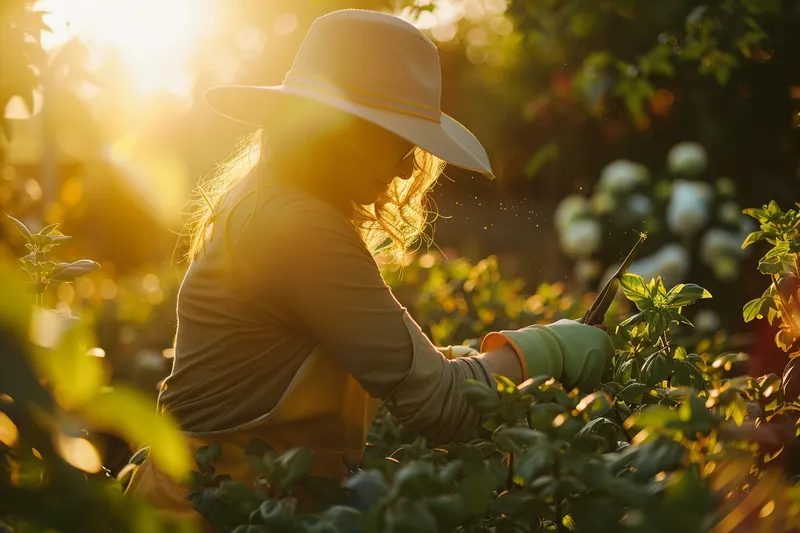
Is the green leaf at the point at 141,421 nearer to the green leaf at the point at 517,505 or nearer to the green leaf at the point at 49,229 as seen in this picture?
the green leaf at the point at 517,505

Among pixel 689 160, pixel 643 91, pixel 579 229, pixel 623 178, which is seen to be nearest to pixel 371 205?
pixel 643 91

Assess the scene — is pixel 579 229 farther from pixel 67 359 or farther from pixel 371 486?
pixel 67 359

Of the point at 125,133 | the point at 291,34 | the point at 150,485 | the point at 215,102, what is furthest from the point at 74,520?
the point at 291,34

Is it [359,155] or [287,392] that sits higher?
[359,155]

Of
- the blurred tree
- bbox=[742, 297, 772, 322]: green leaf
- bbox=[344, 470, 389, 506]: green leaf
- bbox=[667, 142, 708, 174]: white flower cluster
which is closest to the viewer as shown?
bbox=[344, 470, 389, 506]: green leaf

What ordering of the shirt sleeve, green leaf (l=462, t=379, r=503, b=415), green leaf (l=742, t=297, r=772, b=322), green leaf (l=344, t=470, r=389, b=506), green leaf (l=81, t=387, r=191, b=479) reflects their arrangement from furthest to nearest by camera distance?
green leaf (l=742, t=297, r=772, b=322) < the shirt sleeve < green leaf (l=462, t=379, r=503, b=415) < green leaf (l=344, t=470, r=389, b=506) < green leaf (l=81, t=387, r=191, b=479)

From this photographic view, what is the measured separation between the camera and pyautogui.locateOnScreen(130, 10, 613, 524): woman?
1.60 m

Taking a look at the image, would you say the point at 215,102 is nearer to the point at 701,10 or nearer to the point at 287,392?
the point at 287,392

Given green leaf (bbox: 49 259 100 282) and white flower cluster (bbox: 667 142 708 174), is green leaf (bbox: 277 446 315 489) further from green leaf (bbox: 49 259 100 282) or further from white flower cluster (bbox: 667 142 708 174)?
white flower cluster (bbox: 667 142 708 174)

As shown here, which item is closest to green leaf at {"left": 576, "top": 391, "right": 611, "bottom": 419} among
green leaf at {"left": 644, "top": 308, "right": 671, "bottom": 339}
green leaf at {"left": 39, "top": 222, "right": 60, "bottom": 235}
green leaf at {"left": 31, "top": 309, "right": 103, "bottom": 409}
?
green leaf at {"left": 644, "top": 308, "right": 671, "bottom": 339}

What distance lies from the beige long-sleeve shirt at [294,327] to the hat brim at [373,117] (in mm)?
185

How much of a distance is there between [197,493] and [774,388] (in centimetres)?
104

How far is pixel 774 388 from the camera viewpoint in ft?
5.39

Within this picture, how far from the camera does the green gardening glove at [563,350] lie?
178cm
